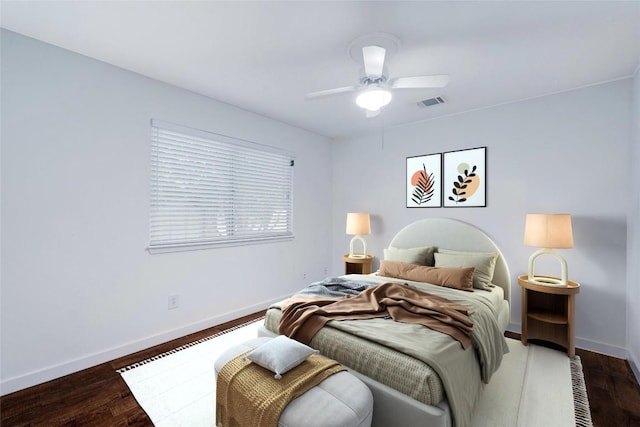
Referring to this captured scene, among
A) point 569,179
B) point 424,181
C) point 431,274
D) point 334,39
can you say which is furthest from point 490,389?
point 334,39

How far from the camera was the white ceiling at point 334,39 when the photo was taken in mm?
1788

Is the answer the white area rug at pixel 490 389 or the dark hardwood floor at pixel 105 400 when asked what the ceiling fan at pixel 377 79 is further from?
the dark hardwood floor at pixel 105 400

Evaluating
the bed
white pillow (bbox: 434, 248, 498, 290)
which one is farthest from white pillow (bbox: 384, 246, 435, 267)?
the bed

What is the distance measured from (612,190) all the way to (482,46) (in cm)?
190

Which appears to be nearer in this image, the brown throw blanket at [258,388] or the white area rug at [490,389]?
the brown throw blanket at [258,388]

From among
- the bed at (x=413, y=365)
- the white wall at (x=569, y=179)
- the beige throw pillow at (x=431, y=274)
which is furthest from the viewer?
the beige throw pillow at (x=431, y=274)

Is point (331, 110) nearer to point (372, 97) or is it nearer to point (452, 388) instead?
point (372, 97)

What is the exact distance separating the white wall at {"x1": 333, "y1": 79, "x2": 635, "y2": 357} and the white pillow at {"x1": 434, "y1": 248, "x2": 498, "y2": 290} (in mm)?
342

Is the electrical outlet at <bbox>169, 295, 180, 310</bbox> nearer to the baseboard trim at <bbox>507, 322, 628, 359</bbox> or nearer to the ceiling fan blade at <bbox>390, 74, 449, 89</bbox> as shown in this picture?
the ceiling fan blade at <bbox>390, 74, 449, 89</bbox>

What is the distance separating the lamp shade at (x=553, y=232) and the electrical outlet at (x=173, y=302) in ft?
11.6

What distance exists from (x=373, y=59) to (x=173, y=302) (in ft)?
9.47

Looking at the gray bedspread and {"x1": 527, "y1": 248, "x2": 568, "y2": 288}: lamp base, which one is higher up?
{"x1": 527, "y1": 248, "x2": 568, "y2": 288}: lamp base

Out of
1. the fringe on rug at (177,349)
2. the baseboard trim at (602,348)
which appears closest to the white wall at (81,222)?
the fringe on rug at (177,349)

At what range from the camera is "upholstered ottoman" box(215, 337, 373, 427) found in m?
1.25
